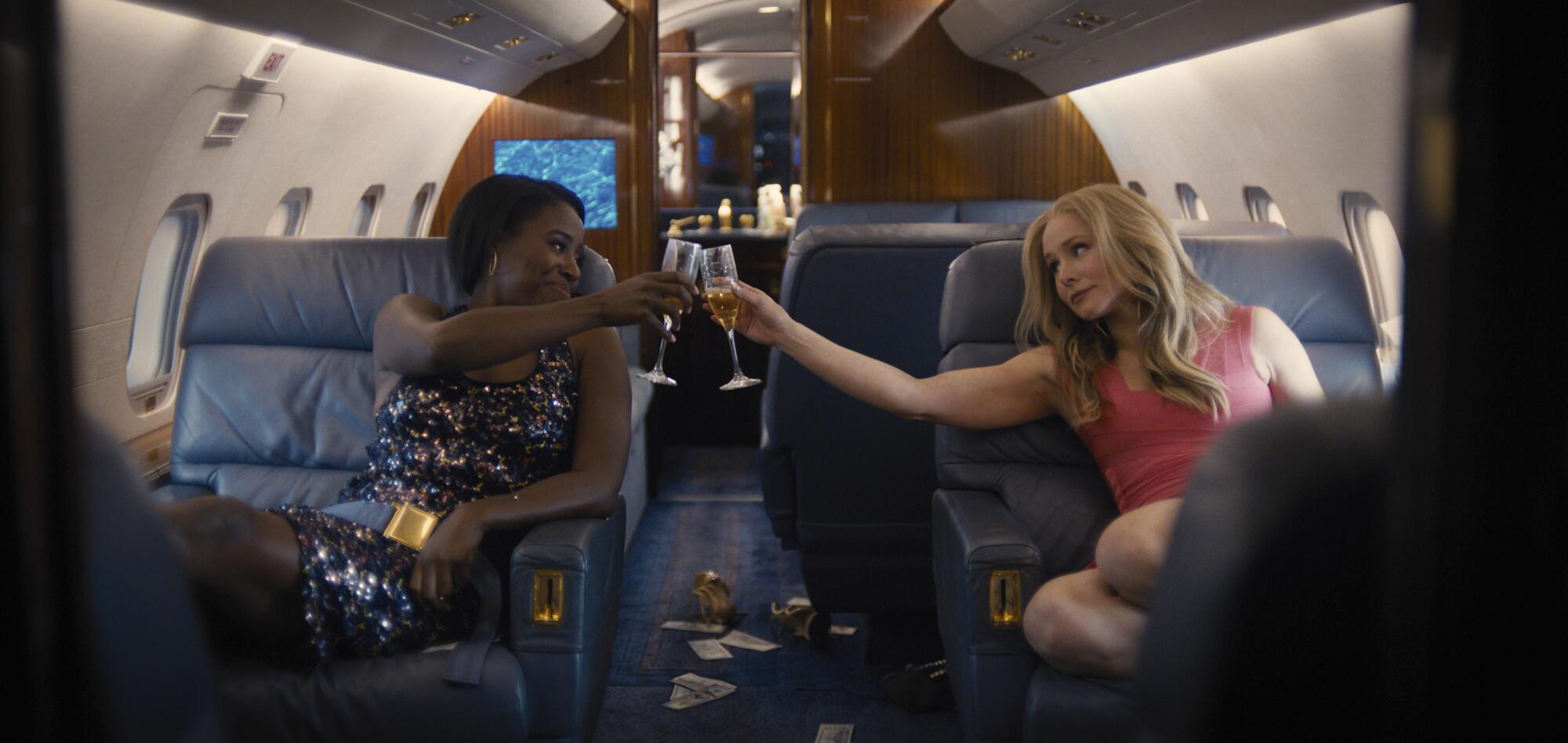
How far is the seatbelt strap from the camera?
2.06m

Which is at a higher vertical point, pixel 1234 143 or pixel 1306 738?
pixel 1234 143

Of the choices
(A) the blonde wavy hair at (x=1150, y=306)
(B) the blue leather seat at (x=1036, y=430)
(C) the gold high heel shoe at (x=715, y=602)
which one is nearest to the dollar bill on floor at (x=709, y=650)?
(C) the gold high heel shoe at (x=715, y=602)

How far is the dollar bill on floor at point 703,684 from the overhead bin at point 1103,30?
7.71 ft

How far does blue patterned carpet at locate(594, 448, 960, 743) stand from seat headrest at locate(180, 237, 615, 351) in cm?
111

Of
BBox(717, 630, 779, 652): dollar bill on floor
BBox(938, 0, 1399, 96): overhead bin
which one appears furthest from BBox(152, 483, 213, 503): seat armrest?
BBox(938, 0, 1399, 96): overhead bin

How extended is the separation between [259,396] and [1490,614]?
109 inches

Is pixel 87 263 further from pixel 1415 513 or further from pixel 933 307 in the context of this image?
pixel 1415 513

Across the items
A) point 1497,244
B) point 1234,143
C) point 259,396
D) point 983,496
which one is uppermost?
point 1234,143

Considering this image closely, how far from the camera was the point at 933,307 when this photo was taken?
124 inches

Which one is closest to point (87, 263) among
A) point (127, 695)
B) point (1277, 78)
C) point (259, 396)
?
point (259, 396)

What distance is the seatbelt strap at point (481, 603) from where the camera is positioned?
6.76 feet

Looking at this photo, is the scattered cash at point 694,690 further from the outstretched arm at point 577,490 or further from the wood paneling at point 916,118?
the wood paneling at point 916,118

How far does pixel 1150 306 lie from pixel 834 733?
131 centimetres

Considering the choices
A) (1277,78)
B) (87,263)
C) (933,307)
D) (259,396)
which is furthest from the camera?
(1277,78)
